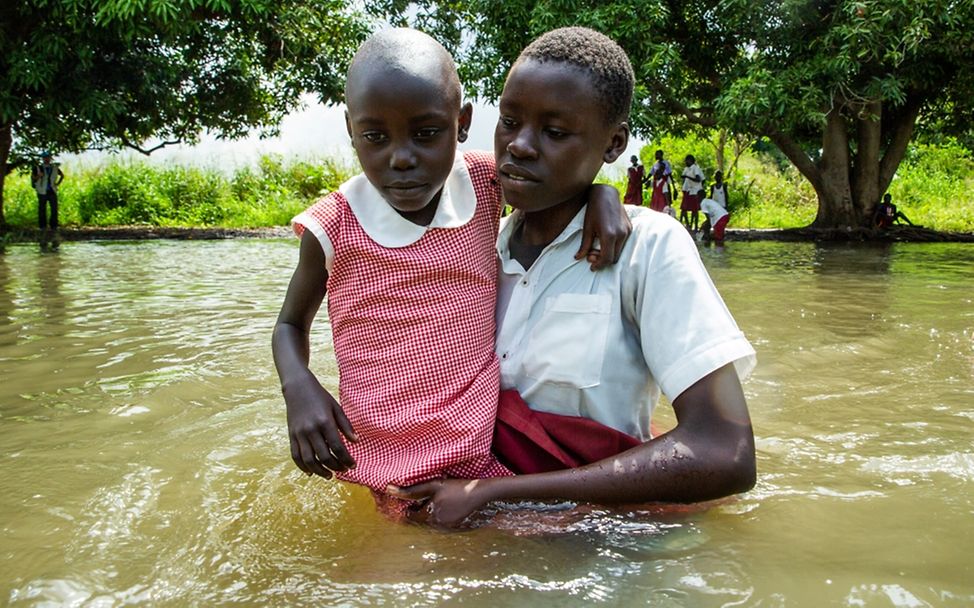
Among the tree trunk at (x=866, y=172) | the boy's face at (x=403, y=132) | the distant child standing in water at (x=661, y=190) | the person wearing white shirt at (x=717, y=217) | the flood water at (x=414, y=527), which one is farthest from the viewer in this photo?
the distant child standing in water at (x=661, y=190)

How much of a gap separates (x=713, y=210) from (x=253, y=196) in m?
11.2

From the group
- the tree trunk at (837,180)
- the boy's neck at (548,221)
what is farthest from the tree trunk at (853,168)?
the boy's neck at (548,221)

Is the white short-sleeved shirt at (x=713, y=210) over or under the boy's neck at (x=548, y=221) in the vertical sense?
over

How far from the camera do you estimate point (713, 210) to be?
516 inches

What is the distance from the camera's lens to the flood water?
1.58 metres

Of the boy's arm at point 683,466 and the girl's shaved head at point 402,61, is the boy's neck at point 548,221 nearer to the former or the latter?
the girl's shaved head at point 402,61

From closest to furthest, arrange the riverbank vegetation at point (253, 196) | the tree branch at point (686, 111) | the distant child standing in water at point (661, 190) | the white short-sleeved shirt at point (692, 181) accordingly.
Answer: the tree branch at point (686, 111)
the distant child standing in water at point (661, 190)
the white short-sleeved shirt at point (692, 181)
the riverbank vegetation at point (253, 196)

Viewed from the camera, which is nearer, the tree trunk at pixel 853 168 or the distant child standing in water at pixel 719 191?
the tree trunk at pixel 853 168

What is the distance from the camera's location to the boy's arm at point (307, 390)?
5.71 feet

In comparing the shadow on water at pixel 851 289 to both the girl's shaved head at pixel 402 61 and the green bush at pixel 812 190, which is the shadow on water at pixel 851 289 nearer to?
the girl's shaved head at pixel 402 61

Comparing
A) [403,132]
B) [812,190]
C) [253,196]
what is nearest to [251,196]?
[253,196]

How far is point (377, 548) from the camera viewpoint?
1.76m

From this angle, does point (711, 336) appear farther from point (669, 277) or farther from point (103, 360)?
point (103, 360)

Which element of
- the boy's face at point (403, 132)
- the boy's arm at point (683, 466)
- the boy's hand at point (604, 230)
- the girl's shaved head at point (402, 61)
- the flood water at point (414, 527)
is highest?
the girl's shaved head at point (402, 61)
